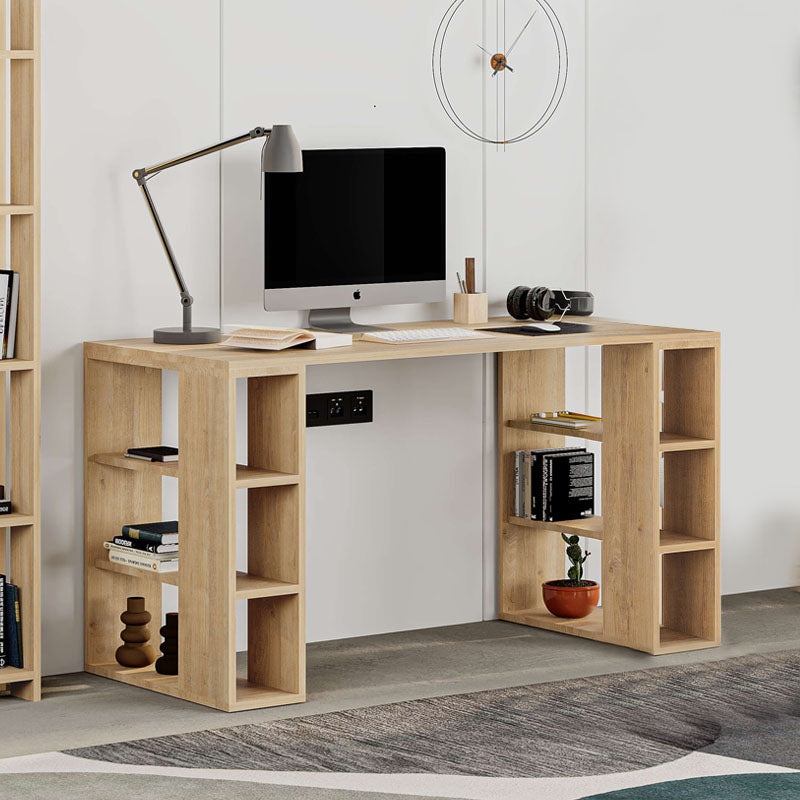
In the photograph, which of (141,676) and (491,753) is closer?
(491,753)

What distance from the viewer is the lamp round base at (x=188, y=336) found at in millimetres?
4387

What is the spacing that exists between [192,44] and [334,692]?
1.86 metres

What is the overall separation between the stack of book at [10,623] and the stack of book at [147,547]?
316 millimetres

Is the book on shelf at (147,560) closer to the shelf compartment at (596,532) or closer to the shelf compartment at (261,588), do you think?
the shelf compartment at (261,588)

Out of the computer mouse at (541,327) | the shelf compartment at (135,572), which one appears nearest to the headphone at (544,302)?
the computer mouse at (541,327)

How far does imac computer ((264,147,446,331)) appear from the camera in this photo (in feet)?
15.3

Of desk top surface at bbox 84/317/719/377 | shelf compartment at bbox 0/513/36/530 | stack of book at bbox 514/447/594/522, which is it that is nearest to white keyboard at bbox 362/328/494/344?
desk top surface at bbox 84/317/719/377

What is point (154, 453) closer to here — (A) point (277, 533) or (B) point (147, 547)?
(B) point (147, 547)

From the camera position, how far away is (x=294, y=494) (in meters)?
4.19

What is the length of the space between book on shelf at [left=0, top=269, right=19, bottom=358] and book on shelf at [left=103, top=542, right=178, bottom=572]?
2.12 feet

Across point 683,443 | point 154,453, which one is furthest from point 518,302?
point 154,453

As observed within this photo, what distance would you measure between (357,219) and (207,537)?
45.8 inches

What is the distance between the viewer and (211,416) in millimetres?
4098

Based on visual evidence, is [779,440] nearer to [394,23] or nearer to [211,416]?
[394,23]
